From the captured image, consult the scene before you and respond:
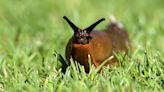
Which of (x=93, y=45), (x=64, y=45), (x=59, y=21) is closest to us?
(x=93, y=45)

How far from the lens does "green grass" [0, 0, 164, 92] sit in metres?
3.41

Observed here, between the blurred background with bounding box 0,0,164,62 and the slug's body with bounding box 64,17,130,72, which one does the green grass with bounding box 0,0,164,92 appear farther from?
the slug's body with bounding box 64,17,130,72

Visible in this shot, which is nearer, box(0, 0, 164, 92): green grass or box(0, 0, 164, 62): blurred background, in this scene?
box(0, 0, 164, 92): green grass

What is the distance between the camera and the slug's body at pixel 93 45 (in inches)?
147

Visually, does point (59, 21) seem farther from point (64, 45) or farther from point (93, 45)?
point (93, 45)

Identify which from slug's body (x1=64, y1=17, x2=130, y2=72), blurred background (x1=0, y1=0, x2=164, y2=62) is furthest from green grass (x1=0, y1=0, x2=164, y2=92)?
slug's body (x1=64, y1=17, x2=130, y2=72)

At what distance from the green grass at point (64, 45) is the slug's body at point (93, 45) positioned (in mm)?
147

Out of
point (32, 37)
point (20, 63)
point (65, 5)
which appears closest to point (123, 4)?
point (65, 5)

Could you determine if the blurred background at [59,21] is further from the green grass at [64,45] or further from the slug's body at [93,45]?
the slug's body at [93,45]

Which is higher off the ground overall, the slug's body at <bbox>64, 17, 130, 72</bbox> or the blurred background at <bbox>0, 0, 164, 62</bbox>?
the blurred background at <bbox>0, 0, 164, 62</bbox>

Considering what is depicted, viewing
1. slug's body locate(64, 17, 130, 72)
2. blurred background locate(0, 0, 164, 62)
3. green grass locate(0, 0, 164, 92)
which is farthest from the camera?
blurred background locate(0, 0, 164, 62)

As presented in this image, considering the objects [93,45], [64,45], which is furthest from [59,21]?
[93,45]

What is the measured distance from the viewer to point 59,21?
261 inches

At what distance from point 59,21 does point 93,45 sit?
2.69 m
